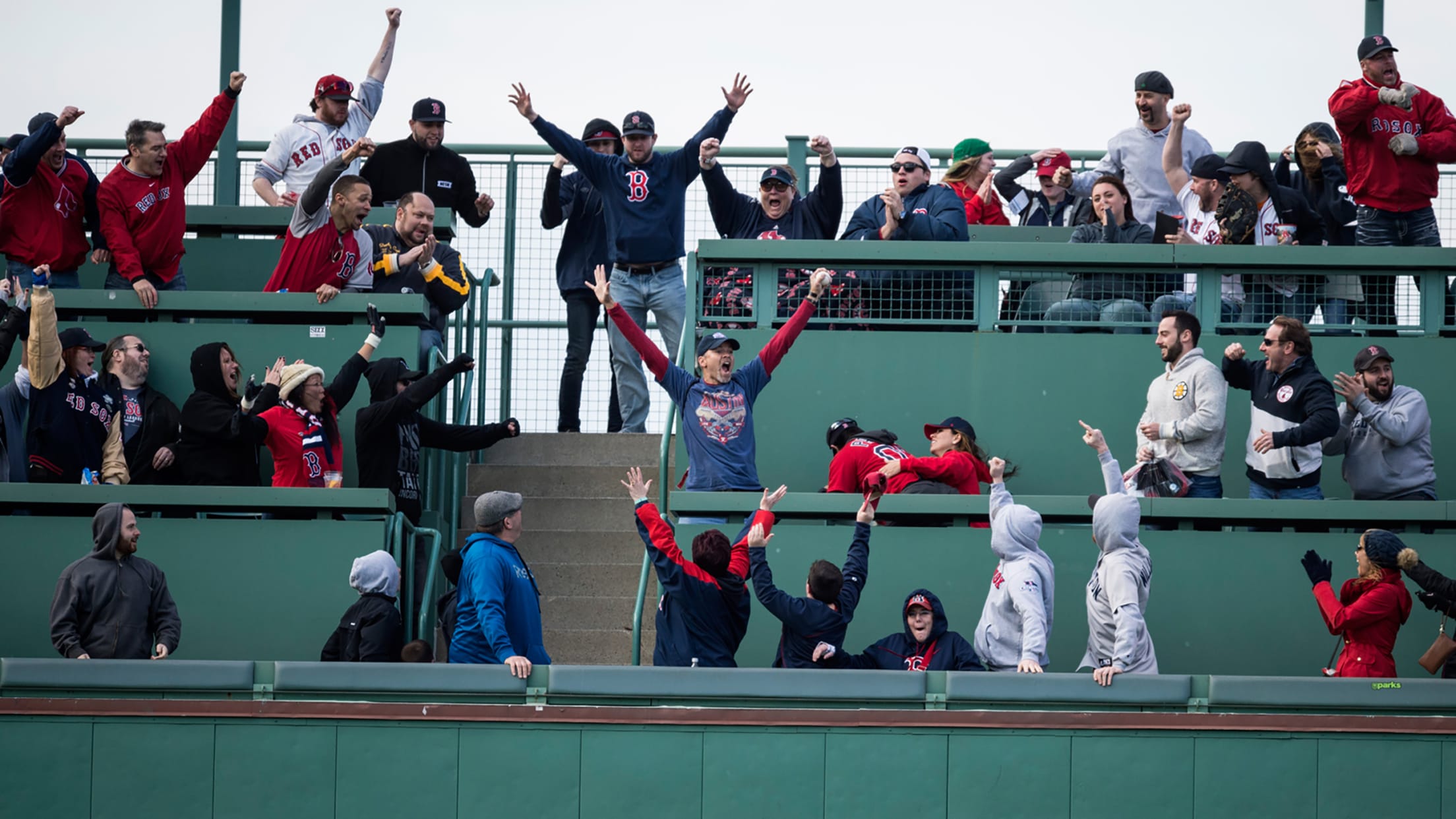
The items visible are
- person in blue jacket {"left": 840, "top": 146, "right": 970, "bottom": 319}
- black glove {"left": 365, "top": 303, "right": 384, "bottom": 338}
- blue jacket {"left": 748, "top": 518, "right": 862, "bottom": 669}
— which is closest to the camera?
blue jacket {"left": 748, "top": 518, "right": 862, "bottom": 669}

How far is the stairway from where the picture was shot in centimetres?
1005

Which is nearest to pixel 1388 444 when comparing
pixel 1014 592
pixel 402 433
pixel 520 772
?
pixel 1014 592

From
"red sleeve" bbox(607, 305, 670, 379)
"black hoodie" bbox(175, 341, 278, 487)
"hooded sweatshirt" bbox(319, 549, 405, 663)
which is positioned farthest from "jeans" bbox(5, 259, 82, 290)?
"hooded sweatshirt" bbox(319, 549, 405, 663)

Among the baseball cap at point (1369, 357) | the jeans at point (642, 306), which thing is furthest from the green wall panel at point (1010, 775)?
the jeans at point (642, 306)

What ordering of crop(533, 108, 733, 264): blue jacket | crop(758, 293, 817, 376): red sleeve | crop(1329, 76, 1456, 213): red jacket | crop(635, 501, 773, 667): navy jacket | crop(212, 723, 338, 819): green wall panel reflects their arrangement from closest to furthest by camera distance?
1. crop(212, 723, 338, 819): green wall panel
2. crop(635, 501, 773, 667): navy jacket
3. crop(758, 293, 817, 376): red sleeve
4. crop(1329, 76, 1456, 213): red jacket
5. crop(533, 108, 733, 264): blue jacket

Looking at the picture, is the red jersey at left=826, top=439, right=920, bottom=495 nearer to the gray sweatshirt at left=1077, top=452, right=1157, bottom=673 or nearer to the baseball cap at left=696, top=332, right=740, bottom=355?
the baseball cap at left=696, top=332, right=740, bottom=355

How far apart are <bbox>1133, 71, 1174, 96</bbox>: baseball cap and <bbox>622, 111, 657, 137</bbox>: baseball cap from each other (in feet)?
11.5

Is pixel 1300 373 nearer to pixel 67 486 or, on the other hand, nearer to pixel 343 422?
pixel 343 422

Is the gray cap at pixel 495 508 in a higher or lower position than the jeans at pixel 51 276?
lower

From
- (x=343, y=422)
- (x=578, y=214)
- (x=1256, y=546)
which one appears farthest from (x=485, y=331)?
(x=1256, y=546)

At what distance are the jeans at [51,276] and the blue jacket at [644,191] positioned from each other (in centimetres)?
335

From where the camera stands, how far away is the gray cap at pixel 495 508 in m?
8.19

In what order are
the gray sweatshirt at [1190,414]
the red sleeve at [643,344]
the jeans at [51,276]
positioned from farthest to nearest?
the jeans at [51,276] → the red sleeve at [643,344] → the gray sweatshirt at [1190,414]

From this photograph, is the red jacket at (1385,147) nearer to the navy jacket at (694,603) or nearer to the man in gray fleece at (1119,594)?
the man in gray fleece at (1119,594)
